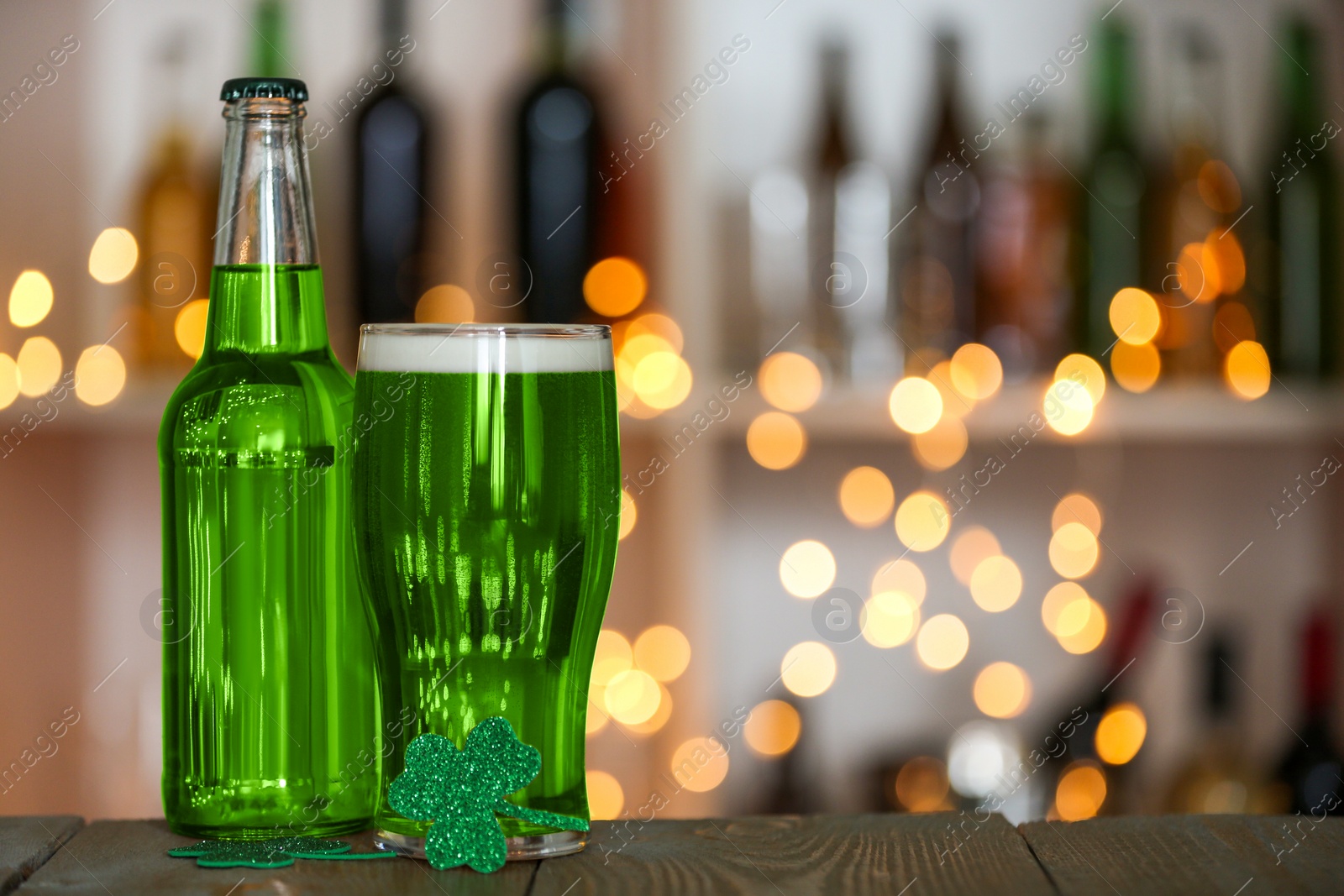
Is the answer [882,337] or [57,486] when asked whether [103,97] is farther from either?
[882,337]

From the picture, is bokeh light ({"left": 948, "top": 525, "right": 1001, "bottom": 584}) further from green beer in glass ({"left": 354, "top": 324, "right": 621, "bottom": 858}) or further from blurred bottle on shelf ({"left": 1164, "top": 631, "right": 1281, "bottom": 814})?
green beer in glass ({"left": 354, "top": 324, "right": 621, "bottom": 858})

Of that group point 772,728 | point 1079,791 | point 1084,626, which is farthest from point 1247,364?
point 772,728

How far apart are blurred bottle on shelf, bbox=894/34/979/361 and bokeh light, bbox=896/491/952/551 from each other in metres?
0.21

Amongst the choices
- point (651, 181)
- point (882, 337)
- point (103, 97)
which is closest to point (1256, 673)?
point (882, 337)

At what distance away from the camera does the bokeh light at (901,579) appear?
1.40m

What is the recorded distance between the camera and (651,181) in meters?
1.24

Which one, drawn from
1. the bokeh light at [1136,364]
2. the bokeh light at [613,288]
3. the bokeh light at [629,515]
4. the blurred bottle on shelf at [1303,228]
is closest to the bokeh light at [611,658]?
the bokeh light at [629,515]

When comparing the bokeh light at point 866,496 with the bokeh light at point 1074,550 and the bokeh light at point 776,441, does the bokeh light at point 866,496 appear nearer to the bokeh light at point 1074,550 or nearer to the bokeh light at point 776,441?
the bokeh light at point 776,441

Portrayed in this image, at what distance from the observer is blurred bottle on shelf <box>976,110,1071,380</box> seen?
4.05 feet

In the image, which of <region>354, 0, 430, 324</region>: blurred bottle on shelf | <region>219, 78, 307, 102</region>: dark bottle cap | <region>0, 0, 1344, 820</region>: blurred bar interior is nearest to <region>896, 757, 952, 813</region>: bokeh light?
<region>0, 0, 1344, 820</region>: blurred bar interior

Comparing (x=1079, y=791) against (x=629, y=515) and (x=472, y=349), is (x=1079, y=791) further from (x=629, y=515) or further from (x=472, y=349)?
(x=472, y=349)

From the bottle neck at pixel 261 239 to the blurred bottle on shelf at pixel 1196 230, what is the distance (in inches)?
37.7

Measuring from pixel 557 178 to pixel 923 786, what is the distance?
68 cm

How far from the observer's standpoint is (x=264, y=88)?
473mm
